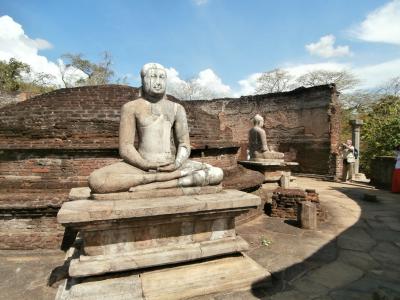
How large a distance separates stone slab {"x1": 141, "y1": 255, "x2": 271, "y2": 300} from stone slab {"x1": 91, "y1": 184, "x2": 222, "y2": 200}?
0.66 metres

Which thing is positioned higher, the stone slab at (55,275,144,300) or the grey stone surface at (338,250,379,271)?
the stone slab at (55,275,144,300)

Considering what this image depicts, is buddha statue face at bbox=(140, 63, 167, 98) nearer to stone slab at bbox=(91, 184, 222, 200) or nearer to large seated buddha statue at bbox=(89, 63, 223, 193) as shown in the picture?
large seated buddha statue at bbox=(89, 63, 223, 193)

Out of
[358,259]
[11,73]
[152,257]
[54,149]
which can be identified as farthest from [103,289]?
[11,73]

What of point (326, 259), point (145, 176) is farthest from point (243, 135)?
point (145, 176)

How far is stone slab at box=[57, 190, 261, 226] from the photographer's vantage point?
7.14ft

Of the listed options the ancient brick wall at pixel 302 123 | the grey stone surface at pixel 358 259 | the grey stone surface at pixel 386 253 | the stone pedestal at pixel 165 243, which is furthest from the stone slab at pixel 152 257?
the ancient brick wall at pixel 302 123

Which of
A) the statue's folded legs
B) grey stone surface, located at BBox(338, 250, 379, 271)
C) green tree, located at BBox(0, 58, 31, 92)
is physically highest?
green tree, located at BBox(0, 58, 31, 92)

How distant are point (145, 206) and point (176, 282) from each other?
709mm

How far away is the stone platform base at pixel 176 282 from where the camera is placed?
226cm

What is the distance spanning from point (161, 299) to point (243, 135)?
46.3ft

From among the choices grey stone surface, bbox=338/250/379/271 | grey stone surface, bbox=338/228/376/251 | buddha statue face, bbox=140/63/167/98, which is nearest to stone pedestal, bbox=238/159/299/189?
grey stone surface, bbox=338/228/376/251

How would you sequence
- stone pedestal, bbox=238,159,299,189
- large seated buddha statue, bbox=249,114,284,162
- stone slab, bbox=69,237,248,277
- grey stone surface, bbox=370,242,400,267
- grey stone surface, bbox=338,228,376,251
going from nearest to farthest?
stone slab, bbox=69,237,248,277, grey stone surface, bbox=370,242,400,267, grey stone surface, bbox=338,228,376,251, stone pedestal, bbox=238,159,299,189, large seated buddha statue, bbox=249,114,284,162

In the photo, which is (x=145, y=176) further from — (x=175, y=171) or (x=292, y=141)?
(x=292, y=141)

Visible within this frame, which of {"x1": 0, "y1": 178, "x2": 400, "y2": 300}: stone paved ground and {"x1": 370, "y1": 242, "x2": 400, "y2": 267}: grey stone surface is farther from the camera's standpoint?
{"x1": 370, "y1": 242, "x2": 400, "y2": 267}: grey stone surface
